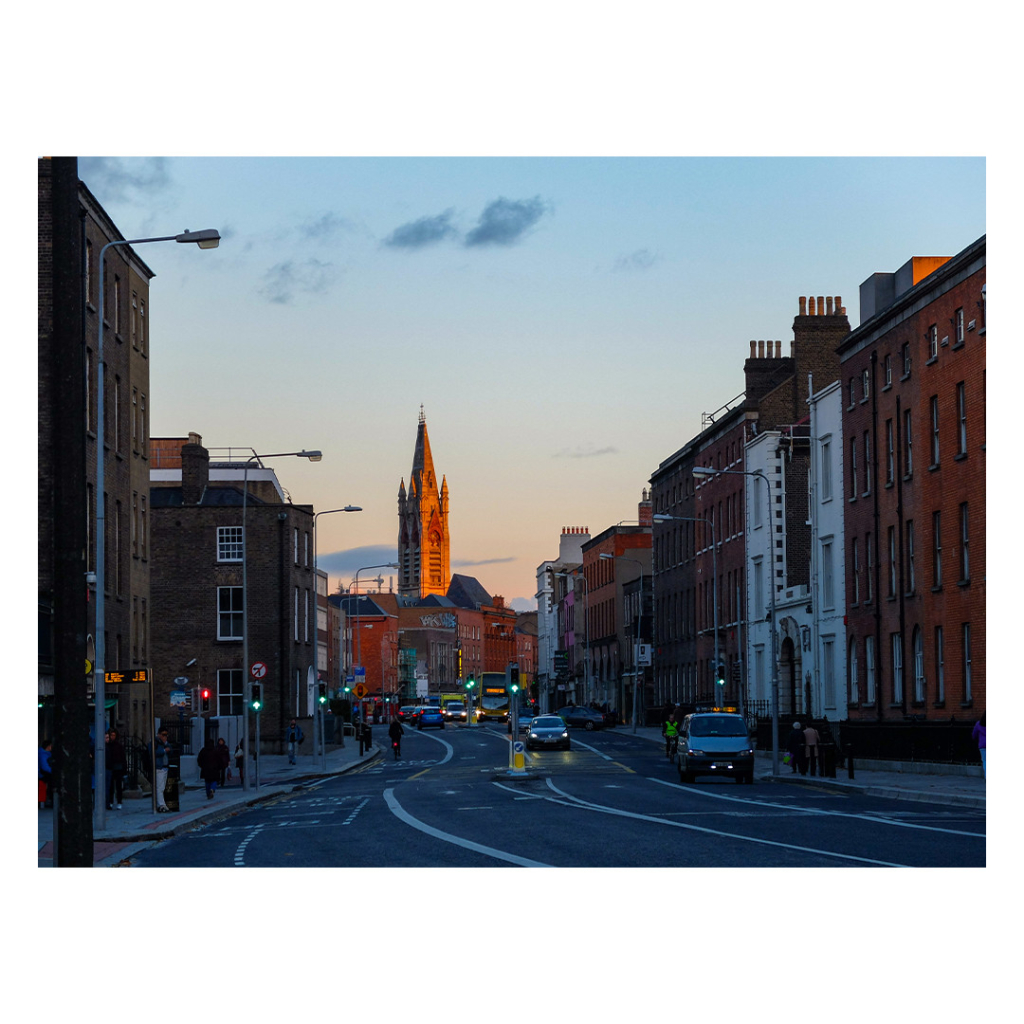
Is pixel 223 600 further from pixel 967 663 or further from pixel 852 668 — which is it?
pixel 967 663

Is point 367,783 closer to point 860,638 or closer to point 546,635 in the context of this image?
point 860,638

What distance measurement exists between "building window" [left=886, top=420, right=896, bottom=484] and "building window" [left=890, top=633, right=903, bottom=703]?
16.5 ft

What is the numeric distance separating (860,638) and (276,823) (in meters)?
30.1

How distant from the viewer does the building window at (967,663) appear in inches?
1716

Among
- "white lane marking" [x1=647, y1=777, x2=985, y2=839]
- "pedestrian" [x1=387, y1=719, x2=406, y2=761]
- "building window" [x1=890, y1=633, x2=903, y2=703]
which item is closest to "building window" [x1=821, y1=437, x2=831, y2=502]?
"building window" [x1=890, y1=633, x2=903, y2=703]

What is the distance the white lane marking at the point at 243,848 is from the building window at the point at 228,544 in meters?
44.1

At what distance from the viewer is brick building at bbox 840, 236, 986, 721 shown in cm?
4325

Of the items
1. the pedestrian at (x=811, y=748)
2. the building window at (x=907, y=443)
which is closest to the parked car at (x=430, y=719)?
the building window at (x=907, y=443)

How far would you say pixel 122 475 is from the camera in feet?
157

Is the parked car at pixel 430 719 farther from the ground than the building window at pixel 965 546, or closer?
A: closer

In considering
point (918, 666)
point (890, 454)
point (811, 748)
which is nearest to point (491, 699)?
point (890, 454)

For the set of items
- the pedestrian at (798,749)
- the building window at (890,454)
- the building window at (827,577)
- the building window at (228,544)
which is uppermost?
the building window at (890,454)

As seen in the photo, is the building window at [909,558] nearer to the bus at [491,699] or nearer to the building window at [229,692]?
the building window at [229,692]

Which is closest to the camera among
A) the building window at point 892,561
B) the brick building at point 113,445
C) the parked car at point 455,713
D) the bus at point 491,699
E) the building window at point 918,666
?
the brick building at point 113,445
